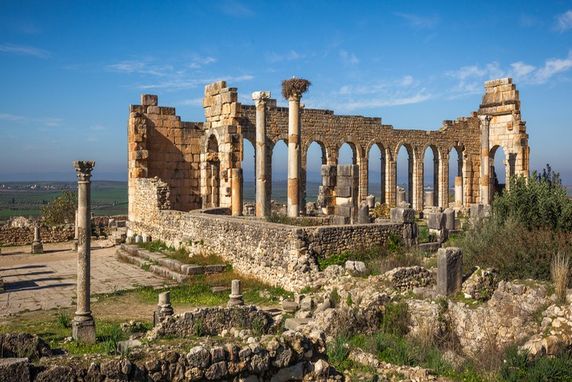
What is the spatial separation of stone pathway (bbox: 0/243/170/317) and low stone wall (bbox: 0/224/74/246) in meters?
4.02

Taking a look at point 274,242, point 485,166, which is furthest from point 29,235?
point 485,166

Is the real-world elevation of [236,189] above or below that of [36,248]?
above

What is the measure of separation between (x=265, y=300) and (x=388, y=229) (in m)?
3.95

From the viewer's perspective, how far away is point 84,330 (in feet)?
29.1

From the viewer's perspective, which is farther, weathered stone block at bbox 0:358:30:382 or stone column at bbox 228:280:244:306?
stone column at bbox 228:280:244:306

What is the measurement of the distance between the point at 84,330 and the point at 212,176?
14.2 meters

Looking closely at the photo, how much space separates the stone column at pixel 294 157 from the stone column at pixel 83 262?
11.1 meters

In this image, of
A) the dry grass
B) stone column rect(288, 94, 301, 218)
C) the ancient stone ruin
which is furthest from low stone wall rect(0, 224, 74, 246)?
the dry grass

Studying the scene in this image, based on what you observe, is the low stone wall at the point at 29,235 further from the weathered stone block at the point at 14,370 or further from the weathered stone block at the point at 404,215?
the weathered stone block at the point at 14,370

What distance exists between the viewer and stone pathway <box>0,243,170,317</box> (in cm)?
1216

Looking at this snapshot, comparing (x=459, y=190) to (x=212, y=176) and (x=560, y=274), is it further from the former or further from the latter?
(x=560, y=274)

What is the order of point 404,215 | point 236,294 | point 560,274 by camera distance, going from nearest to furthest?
point 560,274
point 236,294
point 404,215

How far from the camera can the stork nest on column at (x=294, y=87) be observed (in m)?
19.2

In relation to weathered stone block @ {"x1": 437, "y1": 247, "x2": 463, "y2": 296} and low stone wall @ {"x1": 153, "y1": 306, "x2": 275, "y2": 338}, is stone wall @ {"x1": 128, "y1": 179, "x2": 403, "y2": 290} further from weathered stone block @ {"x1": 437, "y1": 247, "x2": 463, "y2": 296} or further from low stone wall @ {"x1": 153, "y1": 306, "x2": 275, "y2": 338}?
low stone wall @ {"x1": 153, "y1": 306, "x2": 275, "y2": 338}
